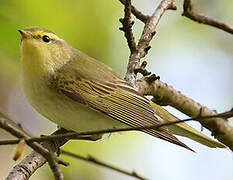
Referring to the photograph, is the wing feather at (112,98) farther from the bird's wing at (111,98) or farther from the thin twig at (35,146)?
the thin twig at (35,146)

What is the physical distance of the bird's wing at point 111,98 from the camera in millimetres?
3146

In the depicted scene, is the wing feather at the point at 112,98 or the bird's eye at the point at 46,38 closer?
the wing feather at the point at 112,98

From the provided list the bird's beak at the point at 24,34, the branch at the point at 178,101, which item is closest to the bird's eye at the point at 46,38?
the bird's beak at the point at 24,34

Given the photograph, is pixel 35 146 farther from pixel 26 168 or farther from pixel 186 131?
pixel 186 131

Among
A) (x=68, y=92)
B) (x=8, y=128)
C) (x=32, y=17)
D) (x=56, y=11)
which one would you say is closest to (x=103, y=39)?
(x=56, y=11)

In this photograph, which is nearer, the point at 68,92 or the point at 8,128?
the point at 8,128

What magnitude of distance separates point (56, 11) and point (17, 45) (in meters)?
0.91

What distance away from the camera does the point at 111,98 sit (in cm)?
336

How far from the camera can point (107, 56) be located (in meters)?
4.52

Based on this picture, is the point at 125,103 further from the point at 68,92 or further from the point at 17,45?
the point at 17,45

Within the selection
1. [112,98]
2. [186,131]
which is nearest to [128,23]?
[112,98]

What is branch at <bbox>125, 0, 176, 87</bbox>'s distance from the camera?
3377mm

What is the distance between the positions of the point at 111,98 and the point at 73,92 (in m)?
0.33

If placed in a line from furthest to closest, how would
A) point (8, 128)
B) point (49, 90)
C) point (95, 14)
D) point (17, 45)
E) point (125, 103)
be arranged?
point (95, 14)
point (125, 103)
point (49, 90)
point (17, 45)
point (8, 128)
